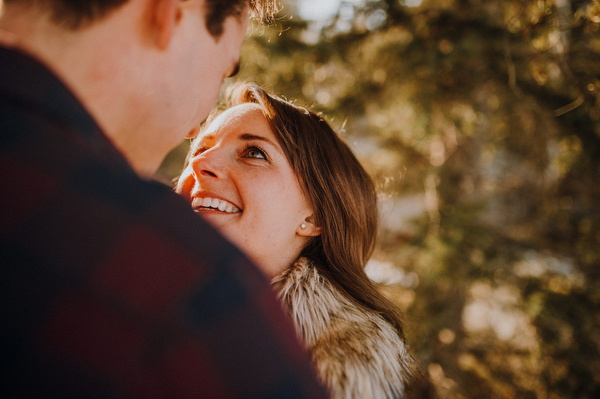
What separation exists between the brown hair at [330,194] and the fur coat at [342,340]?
0.20m

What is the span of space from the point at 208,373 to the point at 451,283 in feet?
12.6

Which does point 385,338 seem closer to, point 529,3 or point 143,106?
point 143,106

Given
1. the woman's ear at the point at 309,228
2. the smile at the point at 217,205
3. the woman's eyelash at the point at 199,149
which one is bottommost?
the woman's ear at the point at 309,228

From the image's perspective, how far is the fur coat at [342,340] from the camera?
46.5 inches

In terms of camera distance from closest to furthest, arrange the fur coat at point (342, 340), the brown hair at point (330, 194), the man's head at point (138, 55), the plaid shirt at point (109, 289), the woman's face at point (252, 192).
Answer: the plaid shirt at point (109, 289), the man's head at point (138, 55), the fur coat at point (342, 340), the woman's face at point (252, 192), the brown hair at point (330, 194)

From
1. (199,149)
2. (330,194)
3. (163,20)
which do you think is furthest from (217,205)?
(163,20)

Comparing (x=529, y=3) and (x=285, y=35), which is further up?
(x=285, y=35)

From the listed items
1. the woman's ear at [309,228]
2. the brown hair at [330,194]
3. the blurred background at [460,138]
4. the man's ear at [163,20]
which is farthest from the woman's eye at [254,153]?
the blurred background at [460,138]

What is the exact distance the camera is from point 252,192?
1.74 m

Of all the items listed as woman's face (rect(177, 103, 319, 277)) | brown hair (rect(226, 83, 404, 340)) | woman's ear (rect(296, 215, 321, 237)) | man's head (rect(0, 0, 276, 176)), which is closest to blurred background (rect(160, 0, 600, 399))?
brown hair (rect(226, 83, 404, 340))

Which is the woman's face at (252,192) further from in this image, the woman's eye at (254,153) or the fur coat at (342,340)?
the fur coat at (342,340)

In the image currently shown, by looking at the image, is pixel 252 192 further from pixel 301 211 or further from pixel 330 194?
pixel 330 194

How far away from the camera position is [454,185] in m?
4.72

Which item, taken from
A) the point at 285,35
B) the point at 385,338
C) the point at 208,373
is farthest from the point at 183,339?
the point at 285,35
